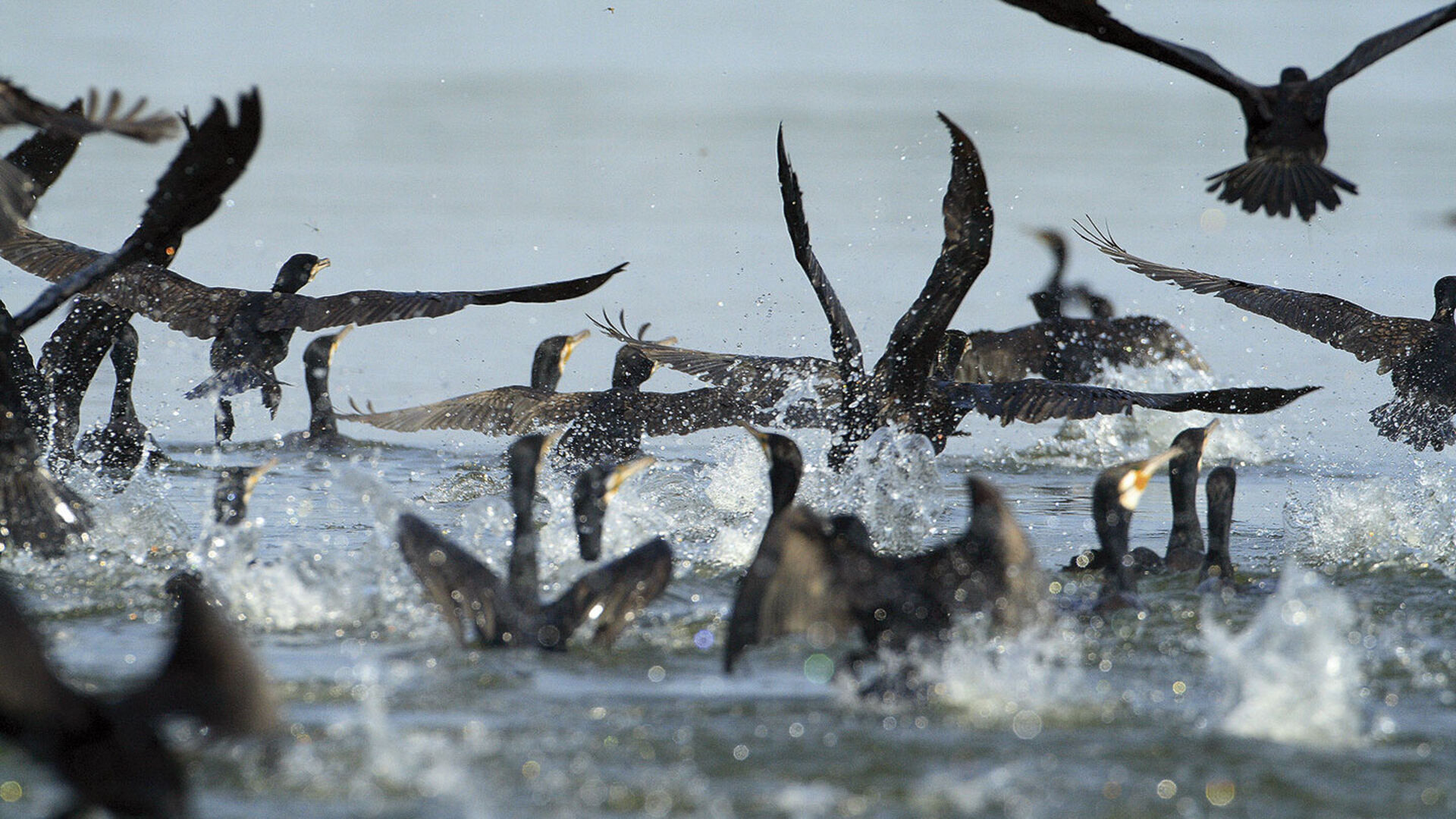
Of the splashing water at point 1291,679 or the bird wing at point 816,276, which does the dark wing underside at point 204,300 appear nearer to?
the bird wing at point 816,276

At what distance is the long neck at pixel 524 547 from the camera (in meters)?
5.78

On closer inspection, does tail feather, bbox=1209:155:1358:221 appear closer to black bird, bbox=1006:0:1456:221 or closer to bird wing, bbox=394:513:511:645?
black bird, bbox=1006:0:1456:221

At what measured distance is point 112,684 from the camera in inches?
203

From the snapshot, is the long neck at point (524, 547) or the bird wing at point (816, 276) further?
the bird wing at point (816, 276)

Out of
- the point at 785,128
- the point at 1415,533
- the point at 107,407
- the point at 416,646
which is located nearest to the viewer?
the point at 416,646

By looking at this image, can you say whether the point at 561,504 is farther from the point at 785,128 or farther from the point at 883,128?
the point at 883,128

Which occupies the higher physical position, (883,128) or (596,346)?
(883,128)

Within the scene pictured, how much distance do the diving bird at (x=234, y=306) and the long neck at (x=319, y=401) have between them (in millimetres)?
417

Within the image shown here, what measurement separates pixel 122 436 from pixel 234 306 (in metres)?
1.07

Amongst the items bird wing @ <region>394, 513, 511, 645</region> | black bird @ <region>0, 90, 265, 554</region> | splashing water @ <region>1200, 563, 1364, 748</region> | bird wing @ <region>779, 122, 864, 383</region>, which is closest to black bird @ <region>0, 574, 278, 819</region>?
bird wing @ <region>394, 513, 511, 645</region>

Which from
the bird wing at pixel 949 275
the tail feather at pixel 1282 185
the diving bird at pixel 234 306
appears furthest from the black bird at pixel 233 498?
the tail feather at pixel 1282 185

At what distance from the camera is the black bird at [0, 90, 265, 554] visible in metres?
6.06

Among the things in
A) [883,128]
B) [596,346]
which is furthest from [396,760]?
[883,128]

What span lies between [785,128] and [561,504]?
13.8 metres
